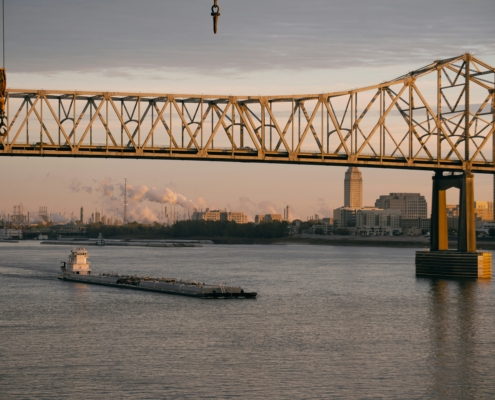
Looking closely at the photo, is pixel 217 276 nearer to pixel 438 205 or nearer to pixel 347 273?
pixel 347 273

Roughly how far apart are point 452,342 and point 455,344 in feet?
2.87

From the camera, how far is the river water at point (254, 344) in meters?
43.8

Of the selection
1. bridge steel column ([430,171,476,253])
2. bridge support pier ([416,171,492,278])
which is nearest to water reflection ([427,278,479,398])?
bridge support pier ([416,171,492,278])

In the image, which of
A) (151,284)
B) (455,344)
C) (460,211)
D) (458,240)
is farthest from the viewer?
(458,240)

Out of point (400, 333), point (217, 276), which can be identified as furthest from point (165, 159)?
point (400, 333)

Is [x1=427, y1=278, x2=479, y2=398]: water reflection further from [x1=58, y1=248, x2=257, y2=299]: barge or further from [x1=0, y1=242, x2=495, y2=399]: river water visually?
[x1=58, y1=248, x2=257, y2=299]: barge

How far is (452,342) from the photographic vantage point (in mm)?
57844

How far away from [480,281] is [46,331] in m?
56.3

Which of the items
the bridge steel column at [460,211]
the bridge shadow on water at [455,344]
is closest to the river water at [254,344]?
the bridge shadow on water at [455,344]

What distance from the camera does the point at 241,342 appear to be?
56875 mm

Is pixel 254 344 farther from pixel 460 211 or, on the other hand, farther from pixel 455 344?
pixel 460 211

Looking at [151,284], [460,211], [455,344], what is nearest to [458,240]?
[460,211]

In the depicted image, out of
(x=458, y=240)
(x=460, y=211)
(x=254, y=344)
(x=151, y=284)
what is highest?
(x=460, y=211)

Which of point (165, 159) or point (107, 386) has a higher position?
point (165, 159)
